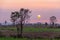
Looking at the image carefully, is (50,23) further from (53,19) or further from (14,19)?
(14,19)

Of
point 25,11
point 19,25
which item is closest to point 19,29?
point 19,25

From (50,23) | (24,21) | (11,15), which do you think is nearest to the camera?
(24,21)

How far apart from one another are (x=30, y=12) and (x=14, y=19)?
10.8 ft

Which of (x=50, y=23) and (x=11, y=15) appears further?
(x=50, y=23)

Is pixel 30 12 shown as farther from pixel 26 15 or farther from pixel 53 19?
pixel 53 19

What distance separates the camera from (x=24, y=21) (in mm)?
43656

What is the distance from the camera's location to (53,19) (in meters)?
73.9

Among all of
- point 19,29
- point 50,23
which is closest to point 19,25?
point 19,29

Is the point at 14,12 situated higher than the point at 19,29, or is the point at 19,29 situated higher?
the point at 14,12

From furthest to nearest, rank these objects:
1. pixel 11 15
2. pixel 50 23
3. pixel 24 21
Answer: pixel 50 23 → pixel 11 15 → pixel 24 21

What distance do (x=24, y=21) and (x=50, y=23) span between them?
28454 mm

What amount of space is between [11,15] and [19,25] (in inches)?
138

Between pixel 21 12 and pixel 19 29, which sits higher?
pixel 21 12

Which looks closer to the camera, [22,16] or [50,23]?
[22,16]
